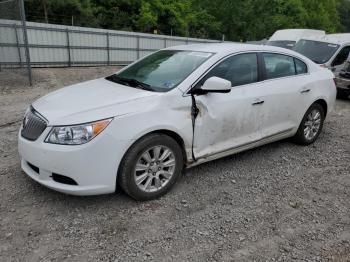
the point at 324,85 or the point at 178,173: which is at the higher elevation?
the point at 324,85

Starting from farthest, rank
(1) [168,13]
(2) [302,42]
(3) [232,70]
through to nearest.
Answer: (1) [168,13], (2) [302,42], (3) [232,70]

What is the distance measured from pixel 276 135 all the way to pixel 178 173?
1.78 m

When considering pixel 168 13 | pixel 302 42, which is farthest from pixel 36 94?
pixel 168 13

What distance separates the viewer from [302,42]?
11117 mm

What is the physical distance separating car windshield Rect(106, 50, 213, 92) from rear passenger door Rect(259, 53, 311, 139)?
98 cm

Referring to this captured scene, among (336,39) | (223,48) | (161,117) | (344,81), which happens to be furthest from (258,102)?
(336,39)

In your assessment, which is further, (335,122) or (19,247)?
(335,122)

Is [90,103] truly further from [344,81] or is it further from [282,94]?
[344,81]

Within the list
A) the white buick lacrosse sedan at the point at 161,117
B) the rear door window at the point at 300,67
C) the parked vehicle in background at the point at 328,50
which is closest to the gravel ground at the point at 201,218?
the white buick lacrosse sedan at the point at 161,117

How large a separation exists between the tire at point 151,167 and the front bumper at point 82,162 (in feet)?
0.40

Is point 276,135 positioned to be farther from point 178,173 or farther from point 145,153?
point 145,153

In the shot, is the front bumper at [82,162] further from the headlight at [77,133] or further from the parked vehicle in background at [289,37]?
the parked vehicle in background at [289,37]

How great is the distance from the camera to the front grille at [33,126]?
10.9ft

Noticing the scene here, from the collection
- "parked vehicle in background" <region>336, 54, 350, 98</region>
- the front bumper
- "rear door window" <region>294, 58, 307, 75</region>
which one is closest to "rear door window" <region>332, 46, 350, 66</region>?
"parked vehicle in background" <region>336, 54, 350, 98</region>
